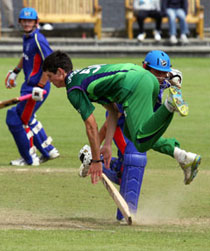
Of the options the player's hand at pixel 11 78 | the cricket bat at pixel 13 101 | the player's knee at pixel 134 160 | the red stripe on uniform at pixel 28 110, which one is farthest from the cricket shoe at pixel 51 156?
the player's knee at pixel 134 160

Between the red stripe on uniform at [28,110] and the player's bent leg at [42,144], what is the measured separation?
0.82 ft

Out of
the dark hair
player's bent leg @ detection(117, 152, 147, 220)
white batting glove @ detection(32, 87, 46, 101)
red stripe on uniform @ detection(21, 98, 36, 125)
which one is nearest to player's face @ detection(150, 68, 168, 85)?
player's bent leg @ detection(117, 152, 147, 220)

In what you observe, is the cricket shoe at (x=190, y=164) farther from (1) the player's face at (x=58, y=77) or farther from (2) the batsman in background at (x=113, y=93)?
(1) the player's face at (x=58, y=77)

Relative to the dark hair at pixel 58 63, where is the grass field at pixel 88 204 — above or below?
below

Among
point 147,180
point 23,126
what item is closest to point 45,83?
point 23,126

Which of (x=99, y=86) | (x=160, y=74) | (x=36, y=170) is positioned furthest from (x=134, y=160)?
(x=36, y=170)

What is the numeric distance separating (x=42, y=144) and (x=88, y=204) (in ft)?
9.84

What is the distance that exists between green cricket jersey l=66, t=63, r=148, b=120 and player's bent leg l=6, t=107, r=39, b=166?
3.82 metres

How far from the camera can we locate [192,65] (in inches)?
885

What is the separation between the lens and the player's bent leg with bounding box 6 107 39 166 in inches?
486

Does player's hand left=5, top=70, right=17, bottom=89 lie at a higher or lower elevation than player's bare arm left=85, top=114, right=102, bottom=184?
lower

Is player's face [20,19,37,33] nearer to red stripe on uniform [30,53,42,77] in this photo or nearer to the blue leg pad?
red stripe on uniform [30,53,42,77]

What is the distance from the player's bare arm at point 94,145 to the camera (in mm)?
8375

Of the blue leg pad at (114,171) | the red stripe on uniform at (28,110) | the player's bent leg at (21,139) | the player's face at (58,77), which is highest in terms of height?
the player's face at (58,77)
